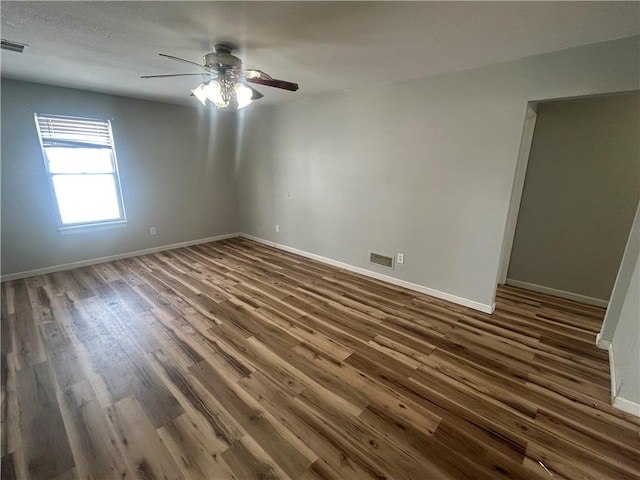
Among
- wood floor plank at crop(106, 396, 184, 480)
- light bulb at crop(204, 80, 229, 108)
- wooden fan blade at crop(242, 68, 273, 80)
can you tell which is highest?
wooden fan blade at crop(242, 68, 273, 80)

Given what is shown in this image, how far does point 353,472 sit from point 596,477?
3.91 feet

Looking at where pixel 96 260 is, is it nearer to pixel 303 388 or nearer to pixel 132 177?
pixel 132 177

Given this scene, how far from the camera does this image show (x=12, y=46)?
2.19m

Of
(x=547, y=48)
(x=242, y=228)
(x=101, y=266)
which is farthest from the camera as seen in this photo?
(x=242, y=228)

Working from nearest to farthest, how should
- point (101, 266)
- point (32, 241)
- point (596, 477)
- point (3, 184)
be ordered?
point (596, 477) < point (3, 184) < point (32, 241) < point (101, 266)

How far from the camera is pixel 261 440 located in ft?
4.89

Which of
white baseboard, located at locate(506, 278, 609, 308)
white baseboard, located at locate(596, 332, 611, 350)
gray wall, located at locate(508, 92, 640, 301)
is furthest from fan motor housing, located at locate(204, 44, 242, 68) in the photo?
white baseboard, located at locate(506, 278, 609, 308)

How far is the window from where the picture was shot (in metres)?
3.59

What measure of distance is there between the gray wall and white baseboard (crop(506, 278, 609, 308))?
0.05 m

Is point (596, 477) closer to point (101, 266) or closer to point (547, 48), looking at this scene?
point (547, 48)

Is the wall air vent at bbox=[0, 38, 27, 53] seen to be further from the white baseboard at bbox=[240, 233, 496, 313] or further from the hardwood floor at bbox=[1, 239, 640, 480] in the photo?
the white baseboard at bbox=[240, 233, 496, 313]

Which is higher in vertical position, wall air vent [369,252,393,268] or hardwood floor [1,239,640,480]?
wall air vent [369,252,393,268]

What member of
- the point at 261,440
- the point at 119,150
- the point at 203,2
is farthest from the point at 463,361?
the point at 119,150

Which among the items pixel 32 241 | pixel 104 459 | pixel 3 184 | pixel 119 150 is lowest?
pixel 104 459
